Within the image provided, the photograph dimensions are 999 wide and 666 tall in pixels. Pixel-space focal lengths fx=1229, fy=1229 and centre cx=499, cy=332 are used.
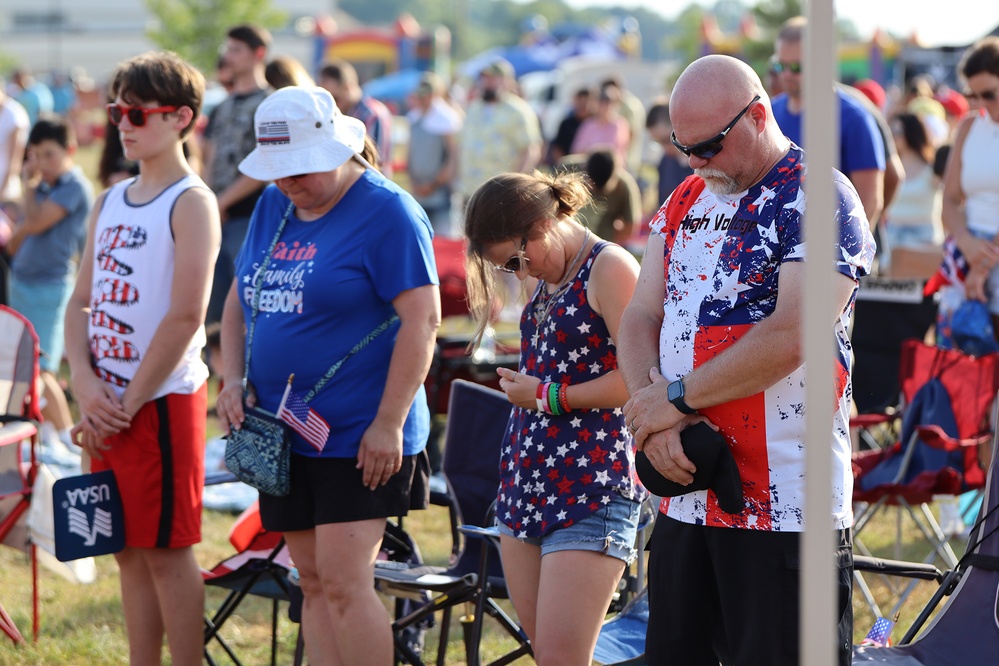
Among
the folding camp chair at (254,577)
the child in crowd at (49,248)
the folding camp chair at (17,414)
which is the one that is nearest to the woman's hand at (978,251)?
the folding camp chair at (254,577)

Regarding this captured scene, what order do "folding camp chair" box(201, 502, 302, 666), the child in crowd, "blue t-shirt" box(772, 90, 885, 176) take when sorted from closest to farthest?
"folding camp chair" box(201, 502, 302, 666)
"blue t-shirt" box(772, 90, 885, 176)
the child in crowd

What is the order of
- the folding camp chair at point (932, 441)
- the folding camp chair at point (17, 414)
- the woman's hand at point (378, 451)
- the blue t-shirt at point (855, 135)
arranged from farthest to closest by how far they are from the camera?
1. the blue t-shirt at point (855, 135)
2. the folding camp chair at point (932, 441)
3. the folding camp chair at point (17, 414)
4. the woman's hand at point (378, 451)

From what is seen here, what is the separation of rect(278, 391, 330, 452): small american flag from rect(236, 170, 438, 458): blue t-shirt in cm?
2

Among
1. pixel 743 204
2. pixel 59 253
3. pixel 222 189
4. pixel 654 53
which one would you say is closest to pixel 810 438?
pixel 743 204

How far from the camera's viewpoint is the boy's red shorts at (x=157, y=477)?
326 cm

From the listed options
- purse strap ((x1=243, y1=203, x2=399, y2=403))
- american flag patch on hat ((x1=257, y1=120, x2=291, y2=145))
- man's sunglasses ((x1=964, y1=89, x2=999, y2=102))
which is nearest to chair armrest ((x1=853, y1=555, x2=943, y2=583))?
purse strap ((x1=243, y1=203, x2=399, y2=403))

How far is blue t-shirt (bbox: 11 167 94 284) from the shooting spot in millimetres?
6270

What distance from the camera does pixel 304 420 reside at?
2953 millimetres

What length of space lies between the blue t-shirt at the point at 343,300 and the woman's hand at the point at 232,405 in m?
0.06

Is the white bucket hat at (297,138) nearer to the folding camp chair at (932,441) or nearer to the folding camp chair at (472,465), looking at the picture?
the folding camp chair at (472,465)

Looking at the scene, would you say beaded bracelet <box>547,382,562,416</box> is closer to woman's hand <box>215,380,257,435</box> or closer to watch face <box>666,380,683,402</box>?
watch face <box>666,380,683,402</box>

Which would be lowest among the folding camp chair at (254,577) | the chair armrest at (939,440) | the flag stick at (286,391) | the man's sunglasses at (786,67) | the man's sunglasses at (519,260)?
the folding camp chair at (254,577)

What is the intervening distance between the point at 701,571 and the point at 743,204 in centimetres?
73

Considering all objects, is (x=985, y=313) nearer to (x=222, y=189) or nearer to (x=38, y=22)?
(x=222, y=189)
